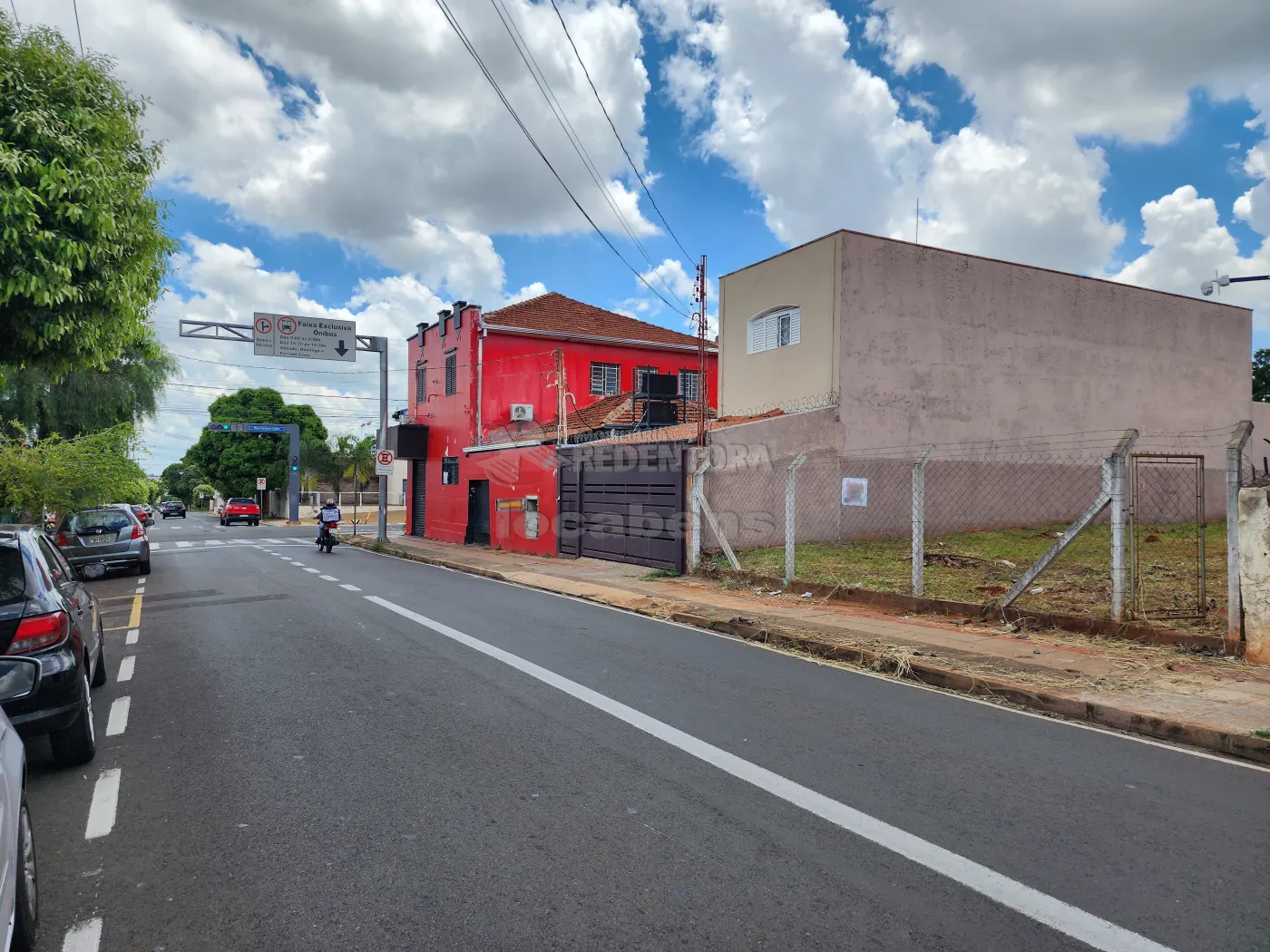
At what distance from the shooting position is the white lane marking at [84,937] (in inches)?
117

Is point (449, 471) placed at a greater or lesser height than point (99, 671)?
greater

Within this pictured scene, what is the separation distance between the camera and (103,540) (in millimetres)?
17281

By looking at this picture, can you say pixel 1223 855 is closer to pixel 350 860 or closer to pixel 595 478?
pixel 350 860

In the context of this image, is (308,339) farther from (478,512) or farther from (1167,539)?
(1167,539)

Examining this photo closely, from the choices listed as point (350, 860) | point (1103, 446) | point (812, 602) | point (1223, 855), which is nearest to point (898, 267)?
point (1103, 446)

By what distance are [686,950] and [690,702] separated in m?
3.51

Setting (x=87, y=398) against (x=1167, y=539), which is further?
(x=87, y=398)

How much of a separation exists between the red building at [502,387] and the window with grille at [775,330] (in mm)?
4468

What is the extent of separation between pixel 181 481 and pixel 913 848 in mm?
147094

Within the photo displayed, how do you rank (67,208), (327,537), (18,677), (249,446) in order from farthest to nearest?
1. (249,446)
2. (327,537)
3. (67,208)
4. (18,677)

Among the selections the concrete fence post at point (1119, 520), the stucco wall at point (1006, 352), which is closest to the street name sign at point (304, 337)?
the stucco wall at point (1006, 352)

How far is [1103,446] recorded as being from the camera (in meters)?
21.6

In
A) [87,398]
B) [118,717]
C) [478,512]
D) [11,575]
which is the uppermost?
[87,398]

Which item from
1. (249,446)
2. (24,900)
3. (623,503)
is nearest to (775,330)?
(623,503)
